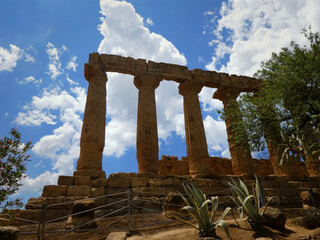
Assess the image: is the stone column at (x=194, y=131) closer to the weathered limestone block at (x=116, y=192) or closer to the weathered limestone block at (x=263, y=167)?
the weathered limestone block at (x=116, y=192)

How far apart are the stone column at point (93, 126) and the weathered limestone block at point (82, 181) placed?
81cm

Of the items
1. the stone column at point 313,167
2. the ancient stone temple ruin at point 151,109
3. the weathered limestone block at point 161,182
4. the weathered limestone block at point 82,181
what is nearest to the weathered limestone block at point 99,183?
the weathered limestone block at point 82,181

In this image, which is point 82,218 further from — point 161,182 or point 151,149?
point 151,149

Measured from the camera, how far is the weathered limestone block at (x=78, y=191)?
9414 mm

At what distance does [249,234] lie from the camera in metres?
4.99

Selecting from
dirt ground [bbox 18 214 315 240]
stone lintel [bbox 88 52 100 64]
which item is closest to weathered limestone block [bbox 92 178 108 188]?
dirt ground [bbox 18 214 315 240]

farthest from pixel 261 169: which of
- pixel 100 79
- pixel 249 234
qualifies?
pixel 249 234

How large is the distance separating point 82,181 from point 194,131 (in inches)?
294

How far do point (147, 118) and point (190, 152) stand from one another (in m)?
3.42

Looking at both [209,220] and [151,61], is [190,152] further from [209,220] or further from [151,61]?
[209,220]

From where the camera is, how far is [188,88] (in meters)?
15.9

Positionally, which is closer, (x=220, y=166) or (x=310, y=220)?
(x=310, y=220)

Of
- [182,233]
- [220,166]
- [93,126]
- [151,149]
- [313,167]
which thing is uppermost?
[93,126]

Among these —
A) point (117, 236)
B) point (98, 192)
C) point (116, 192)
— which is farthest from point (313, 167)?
point (117, 236)
